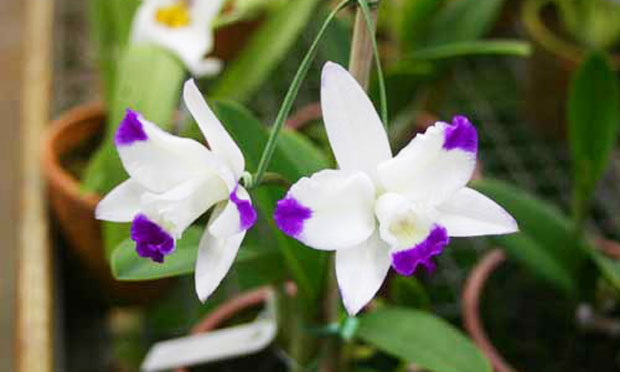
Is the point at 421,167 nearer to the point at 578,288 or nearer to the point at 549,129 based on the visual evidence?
the point at 578,288

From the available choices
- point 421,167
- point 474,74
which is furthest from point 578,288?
point 474,74

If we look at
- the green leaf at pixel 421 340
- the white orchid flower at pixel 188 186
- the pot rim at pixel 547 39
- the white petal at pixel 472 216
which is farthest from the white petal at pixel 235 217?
the pot rim at pixel 547 39

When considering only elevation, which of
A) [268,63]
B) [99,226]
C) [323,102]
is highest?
[323,102]

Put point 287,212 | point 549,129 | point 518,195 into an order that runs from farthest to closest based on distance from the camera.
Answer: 1. point 549,129
2. point 518,195
3. point 287,212

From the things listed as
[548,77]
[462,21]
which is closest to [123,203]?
[462,21]

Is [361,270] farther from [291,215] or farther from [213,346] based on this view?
[213,346]

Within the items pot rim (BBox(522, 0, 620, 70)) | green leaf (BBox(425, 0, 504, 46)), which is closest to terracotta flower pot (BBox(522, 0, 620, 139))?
pot rim (BBox(522, 0, 620, 70))

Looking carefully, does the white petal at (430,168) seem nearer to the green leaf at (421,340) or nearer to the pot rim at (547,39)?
the green leaf at (421,340)
